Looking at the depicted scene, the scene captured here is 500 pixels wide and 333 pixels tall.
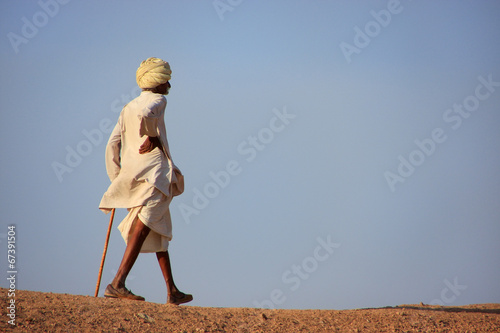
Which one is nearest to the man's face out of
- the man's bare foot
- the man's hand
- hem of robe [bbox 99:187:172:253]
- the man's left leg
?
the man's hand

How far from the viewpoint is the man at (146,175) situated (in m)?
6.73

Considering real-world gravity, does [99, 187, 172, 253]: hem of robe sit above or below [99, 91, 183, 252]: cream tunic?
below

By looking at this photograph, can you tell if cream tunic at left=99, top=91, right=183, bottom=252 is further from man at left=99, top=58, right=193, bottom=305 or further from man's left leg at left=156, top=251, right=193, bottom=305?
man's left leg at left=156, top=251, right=193, bottom=305

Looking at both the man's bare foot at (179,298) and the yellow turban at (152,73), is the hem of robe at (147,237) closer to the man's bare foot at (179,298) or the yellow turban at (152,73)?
the man's bare foot at (179,298)

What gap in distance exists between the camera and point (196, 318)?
20.3ft

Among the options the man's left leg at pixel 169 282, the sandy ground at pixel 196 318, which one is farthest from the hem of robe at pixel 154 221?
the sandy ground at pixel 196 318

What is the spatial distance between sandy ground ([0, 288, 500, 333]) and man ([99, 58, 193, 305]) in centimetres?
55

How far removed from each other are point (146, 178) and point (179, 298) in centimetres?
137

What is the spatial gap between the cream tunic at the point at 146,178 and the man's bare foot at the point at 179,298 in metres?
0.52

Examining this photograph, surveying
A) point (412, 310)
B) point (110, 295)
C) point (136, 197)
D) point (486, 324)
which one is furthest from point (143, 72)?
point (486, 324)

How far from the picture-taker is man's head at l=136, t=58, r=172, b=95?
6957 mm

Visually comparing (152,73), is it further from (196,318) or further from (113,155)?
(196,318)

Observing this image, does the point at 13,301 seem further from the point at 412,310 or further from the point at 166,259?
the point at 412,310

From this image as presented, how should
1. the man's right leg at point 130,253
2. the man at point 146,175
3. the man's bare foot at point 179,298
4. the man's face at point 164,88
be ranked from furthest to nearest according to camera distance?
the man's face at point 164,88 < the man's bare foot at point 179,298 < the man at point 146,175 < the man's right leg at point 130,253
